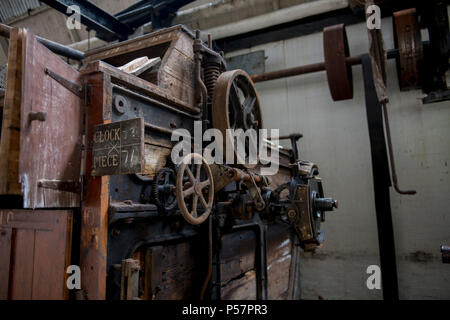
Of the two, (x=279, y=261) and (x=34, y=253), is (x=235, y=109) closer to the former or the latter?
(x=34, y=253)

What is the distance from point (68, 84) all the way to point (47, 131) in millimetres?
300

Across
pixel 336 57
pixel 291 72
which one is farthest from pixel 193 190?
pixel 291 72

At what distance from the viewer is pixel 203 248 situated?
8.13 ft

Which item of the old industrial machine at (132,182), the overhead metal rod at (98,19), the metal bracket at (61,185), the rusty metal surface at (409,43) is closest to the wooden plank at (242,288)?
the old industrial machine at (132,182)

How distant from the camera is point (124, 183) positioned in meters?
1.90

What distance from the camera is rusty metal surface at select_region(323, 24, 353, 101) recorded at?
13.3 ft

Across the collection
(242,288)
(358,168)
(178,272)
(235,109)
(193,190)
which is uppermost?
(235,109)

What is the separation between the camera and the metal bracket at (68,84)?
5.32 ft

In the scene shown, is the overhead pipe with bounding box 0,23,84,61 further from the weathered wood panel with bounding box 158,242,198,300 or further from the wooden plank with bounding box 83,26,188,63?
the weathered wood panel with bounding box 158,242,198,300

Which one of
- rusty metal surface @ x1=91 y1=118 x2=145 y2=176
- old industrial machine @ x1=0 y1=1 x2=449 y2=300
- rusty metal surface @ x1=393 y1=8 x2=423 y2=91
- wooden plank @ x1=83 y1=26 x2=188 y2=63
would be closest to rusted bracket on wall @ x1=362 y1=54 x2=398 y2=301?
rusty metal surface @ x1=393 y1=8 x2=423 y2=91

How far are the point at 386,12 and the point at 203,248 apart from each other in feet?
13.1

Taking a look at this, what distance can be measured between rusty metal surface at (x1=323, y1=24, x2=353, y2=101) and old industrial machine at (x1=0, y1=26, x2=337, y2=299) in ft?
5.83

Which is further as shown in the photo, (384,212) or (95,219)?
(384,212)

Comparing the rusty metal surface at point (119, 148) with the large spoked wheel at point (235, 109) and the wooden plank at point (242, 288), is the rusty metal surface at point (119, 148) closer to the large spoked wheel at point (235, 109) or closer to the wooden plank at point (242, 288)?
the large spoked wheel at point (235, 109)
